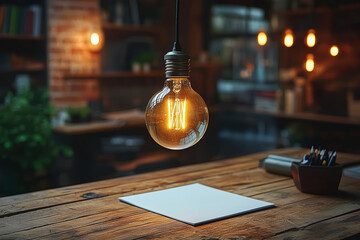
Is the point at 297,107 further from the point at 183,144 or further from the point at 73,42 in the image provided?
the point at 183,144

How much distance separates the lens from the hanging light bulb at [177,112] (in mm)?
1577

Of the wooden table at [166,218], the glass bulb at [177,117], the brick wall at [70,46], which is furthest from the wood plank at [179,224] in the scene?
the brick wall at [70,46]

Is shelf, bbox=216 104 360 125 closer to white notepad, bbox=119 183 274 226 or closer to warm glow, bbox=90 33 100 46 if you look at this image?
warm glow, bbox=90 33 100 46

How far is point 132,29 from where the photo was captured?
19.6 ft

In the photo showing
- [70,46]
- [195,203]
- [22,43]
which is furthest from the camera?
[22,43]

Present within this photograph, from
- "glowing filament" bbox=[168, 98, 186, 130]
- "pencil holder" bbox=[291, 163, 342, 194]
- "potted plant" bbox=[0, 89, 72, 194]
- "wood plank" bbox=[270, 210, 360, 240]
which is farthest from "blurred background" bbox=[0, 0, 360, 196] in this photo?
"wood plank" bbox=[270, 210, 360, 240]

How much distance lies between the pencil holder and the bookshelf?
388 centimetres

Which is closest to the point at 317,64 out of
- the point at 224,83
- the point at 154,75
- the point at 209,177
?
the point at 224,83

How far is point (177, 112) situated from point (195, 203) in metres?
0.40

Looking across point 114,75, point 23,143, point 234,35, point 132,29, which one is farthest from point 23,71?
point 234,35

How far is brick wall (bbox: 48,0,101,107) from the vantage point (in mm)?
5230

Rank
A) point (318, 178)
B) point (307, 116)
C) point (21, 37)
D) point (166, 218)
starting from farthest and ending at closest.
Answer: point (307, 116) < point (21, 37) < point (318, 178) < point (166, 218)

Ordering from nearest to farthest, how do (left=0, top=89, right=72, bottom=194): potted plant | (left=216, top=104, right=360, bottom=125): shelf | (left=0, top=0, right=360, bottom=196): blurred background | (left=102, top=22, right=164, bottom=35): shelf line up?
(left=0, top=89, right=72, bottom=194): potted plant < (left=0, top=0, right=360, bottom=196): blurred background < (left=216, top=104, right=360, bottom=125): shelf < (left=102, top=22, right=164, bottom=35): shelf

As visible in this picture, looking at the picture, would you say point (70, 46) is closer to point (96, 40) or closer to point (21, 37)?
point (96, 40)
